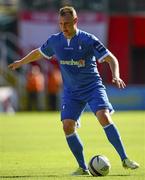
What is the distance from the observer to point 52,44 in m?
11.7

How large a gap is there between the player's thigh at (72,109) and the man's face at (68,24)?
968 millimetres

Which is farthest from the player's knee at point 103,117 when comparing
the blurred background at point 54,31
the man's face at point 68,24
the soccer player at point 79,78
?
the blurred background at point 54,31

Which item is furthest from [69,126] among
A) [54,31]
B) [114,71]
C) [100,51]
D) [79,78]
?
[54,31]

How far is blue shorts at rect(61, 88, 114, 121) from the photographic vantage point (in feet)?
37.0

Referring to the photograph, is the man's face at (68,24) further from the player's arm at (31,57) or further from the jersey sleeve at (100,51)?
the player's arm at (31,57)

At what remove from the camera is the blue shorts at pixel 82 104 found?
1128cm

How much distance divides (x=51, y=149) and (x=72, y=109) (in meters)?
4.61

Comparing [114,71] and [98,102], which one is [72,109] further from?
[114,71]

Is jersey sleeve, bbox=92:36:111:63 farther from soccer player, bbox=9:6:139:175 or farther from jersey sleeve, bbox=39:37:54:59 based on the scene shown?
jersey sleeve, bbox=39:37:54:59

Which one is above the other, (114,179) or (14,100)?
(114,179)

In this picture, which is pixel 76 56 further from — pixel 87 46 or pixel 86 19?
pixel 86 19

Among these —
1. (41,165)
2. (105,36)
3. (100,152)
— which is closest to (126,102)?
(105,36)

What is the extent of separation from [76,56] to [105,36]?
83.5ft

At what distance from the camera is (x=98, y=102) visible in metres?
11.3
